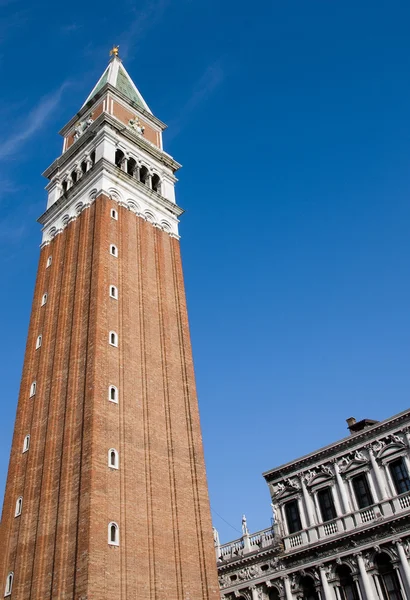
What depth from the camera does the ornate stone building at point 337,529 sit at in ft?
99.8

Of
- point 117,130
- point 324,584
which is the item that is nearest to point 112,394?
point 324,584

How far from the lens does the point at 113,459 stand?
91.7ft

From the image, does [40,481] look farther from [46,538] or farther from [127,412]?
[127,412]

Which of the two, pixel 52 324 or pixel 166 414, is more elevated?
pixel 52 324

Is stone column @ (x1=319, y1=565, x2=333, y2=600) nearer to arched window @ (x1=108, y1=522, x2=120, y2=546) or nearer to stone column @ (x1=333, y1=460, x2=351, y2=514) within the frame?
stone column @ (x1=333, y1=460, x2=351, y2=514)

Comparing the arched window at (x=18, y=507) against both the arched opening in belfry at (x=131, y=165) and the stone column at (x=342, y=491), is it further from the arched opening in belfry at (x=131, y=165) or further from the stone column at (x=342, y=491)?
the arched opening in belfry at (x=131, y=165)

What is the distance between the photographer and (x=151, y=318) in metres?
36.1

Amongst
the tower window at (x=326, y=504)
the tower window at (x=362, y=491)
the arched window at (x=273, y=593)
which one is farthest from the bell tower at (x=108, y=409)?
the tower window at (x=362, y=491)

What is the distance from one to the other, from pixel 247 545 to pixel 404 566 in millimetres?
10994

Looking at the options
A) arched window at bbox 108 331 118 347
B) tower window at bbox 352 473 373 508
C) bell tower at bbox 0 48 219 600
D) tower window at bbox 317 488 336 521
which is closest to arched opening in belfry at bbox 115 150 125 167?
bell tower at bbox 0 48 219 600

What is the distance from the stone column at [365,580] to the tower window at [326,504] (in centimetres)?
302

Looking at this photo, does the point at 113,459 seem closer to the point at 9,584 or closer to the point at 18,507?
the point at 18,507

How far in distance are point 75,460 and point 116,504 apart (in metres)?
2.93

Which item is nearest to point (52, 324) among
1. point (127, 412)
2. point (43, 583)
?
point (127, 412)
